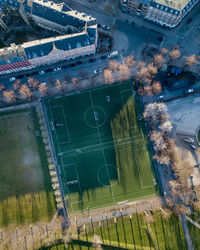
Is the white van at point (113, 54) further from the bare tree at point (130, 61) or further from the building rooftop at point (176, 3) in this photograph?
the building rooftop at point (176, 3)

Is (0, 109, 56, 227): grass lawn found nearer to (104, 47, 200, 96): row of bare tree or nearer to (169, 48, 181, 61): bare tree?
(104, 47, 200, 96): row of bare tree

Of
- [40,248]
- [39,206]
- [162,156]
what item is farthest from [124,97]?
[40,248]

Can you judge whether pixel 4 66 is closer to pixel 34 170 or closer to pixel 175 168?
pixel 34 170

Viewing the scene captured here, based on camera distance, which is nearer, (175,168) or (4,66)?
(4,66)

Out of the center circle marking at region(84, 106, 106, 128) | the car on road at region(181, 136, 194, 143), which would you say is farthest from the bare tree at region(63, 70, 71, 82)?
the car on road at region(181, 136, 194, 143)

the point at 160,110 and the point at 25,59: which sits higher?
the point at 25,59

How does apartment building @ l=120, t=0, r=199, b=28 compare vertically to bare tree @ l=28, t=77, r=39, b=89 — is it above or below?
above
